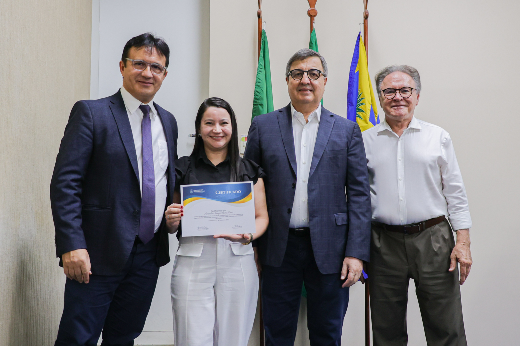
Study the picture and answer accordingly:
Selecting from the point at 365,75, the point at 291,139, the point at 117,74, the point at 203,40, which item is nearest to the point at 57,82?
the point at 117,74

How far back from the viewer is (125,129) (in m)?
1.75

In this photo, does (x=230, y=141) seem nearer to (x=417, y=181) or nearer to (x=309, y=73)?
(x=309, y=73)

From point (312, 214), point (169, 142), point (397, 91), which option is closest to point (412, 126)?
point (397, 91)

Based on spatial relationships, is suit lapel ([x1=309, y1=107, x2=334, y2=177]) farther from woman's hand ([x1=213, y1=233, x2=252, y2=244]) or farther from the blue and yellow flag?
the blue and yellow flag

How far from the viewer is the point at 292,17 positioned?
3133mm

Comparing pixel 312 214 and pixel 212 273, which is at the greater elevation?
pixel 312 214

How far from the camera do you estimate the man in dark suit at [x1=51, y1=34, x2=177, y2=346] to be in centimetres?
163

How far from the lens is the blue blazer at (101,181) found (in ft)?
5.37

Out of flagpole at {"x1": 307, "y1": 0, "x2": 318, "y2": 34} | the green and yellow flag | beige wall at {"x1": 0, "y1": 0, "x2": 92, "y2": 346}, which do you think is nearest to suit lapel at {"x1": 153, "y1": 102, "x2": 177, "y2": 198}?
beige wall at {"x1": 0, "y1": 0, "x2": 92, "y2": 346}

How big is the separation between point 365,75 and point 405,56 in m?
0.49

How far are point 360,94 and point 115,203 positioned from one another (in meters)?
1.93

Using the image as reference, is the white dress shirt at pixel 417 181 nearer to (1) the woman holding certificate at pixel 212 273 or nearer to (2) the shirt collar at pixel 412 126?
(2) the shirt collar at pixel 412 126

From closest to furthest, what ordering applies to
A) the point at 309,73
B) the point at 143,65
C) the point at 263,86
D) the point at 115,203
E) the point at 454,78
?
the point at 115,203
the point at 143,65
the point at 309,73
the point at 263,86
the point at 454,78

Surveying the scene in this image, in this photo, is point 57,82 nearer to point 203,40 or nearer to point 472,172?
point 203,40
